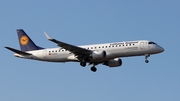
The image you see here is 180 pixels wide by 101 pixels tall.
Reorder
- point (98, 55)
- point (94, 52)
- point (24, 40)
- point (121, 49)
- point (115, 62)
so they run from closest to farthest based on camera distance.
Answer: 1. point (121, 49)
2. point (98, 55)
3. point (94, 52)
4. point (115, 62)
5. point (24, 40)

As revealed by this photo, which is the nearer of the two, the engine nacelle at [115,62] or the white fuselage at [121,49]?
the white fuselage at [121,49]

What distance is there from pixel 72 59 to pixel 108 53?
19.1 ft

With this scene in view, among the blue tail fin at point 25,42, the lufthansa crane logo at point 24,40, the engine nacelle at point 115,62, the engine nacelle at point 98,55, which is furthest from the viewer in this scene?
the lufthansa crane logo at point 24,40

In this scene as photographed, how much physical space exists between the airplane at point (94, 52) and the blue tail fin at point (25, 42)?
896 millimetres

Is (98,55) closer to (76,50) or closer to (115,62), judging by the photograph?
(76,50)

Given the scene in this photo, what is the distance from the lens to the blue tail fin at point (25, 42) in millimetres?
76000

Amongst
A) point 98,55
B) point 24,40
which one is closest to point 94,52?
point 98,55

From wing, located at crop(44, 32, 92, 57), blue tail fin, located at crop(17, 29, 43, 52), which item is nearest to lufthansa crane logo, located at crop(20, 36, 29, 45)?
blue tail fin, located at crop(17, 29, 43, 52)

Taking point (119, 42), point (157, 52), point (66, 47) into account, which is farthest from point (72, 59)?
point (157, 52)

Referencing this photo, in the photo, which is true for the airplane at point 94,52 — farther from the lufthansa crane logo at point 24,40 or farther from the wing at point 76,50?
the lufthansa crane logo at point 24,40

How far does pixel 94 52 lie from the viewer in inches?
2721

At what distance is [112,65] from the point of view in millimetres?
73625

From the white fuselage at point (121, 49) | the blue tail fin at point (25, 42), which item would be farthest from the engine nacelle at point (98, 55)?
the blue tail fin at point (25, 42)

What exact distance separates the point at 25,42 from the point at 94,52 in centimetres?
1368
